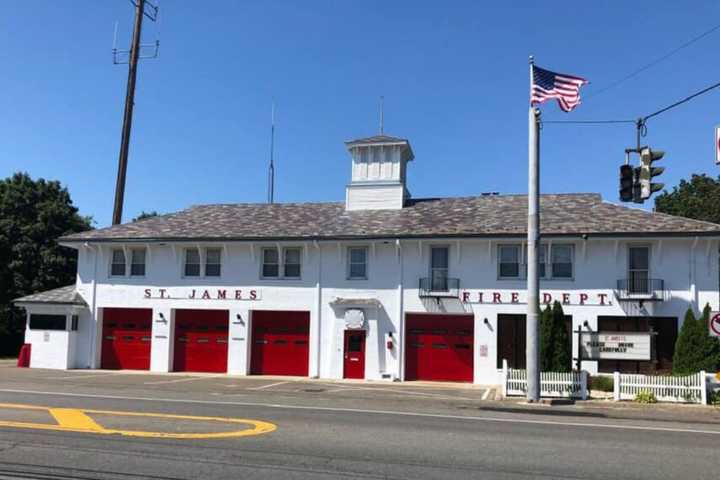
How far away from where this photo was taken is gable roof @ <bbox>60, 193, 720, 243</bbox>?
79.7 feet

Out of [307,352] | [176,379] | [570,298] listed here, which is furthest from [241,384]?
[570,298]

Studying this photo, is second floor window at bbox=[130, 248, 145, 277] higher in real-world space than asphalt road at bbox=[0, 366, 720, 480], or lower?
higher

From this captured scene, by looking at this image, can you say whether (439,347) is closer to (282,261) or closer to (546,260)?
→ (546,260)

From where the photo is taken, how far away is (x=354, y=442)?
10211mm

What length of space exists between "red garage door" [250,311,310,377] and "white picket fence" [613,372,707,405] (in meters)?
12.8

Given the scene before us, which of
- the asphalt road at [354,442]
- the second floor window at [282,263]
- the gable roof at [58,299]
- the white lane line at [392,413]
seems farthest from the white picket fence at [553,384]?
the gable roof at [58,299]

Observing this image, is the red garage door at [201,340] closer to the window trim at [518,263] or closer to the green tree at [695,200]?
the window trim at [518,263]

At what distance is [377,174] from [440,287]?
267 inches

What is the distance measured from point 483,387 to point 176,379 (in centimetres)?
1107

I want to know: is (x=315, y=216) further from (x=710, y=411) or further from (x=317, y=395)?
(x=710, y=411)

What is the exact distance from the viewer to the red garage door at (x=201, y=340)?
27.9 metres

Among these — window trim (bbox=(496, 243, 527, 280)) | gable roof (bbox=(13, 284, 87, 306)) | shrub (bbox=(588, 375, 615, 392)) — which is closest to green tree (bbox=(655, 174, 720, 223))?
window trim (bbox=(496, 243, 527, 280))

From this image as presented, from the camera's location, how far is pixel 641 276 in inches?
941

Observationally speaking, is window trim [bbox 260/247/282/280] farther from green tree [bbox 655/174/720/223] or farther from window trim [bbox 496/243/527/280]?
green tree [bbox 655/174/720/223]
